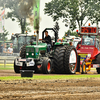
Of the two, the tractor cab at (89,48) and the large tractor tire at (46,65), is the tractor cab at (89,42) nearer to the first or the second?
the tractor cab at (89,48)

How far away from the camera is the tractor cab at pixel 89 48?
2201 cm

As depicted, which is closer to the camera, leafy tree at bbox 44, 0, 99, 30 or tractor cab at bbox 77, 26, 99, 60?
tractor cab at bbox 77, 26, 99, 60

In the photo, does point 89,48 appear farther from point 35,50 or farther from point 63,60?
point 35,50

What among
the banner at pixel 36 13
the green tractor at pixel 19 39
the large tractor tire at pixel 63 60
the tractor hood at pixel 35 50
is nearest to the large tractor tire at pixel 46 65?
the large tractor tire at pixel 63 60

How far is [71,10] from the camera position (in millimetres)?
52062

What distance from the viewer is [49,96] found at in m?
9.59

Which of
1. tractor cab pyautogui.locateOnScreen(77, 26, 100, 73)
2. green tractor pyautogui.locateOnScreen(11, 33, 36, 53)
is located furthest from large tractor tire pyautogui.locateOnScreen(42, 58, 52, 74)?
green tractor pyautogui.locateOnScreen(11, 33, 36, 53)

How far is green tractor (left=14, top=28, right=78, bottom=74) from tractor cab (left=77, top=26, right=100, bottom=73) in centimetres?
207

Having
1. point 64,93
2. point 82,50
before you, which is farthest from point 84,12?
point 64,93

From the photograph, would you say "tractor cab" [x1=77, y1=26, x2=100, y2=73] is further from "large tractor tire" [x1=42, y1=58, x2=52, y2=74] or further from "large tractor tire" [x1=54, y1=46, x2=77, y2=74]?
"large tractor tire" [x1=42, y1=58, x2=52, y2=74]

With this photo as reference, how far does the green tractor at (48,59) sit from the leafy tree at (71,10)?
104 feet

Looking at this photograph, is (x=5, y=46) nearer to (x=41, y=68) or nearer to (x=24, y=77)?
(x=41, y=68)

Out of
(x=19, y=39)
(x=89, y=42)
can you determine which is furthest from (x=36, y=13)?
(x=19, y=39)

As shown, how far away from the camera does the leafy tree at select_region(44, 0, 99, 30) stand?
170 ft
